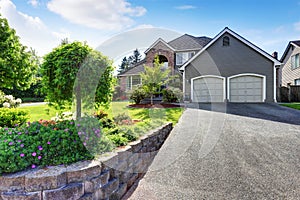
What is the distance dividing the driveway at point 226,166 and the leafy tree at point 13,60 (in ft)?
16.1

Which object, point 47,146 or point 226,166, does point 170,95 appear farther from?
point 47,146

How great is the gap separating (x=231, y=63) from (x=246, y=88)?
7.40 ft

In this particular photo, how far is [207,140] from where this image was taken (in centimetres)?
577

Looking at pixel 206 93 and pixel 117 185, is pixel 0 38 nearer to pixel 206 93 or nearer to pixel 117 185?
pixel 117 185

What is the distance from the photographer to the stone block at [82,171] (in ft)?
8.02

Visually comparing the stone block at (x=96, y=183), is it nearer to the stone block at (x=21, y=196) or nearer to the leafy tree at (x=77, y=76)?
the stone block at (x=21, y=196)


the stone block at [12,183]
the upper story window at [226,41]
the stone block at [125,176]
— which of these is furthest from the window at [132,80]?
the stone block at [12,183]

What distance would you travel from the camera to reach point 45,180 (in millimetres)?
2289

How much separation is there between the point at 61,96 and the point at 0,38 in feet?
10.5

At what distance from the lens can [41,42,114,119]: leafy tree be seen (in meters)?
4.34

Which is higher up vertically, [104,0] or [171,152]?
[104,0]

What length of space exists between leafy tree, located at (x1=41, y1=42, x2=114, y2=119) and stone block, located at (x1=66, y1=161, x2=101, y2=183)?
2.19 m

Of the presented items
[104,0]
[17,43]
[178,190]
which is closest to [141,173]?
[178,190]

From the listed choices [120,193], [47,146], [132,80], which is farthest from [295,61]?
[47,146]
